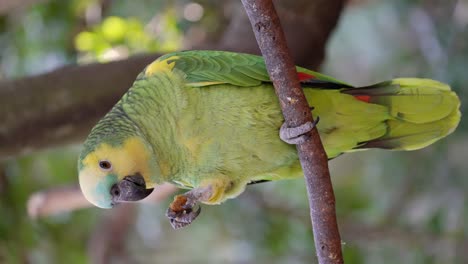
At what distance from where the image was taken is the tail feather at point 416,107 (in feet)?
4.31

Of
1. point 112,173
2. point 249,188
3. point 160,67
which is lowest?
point 249,188

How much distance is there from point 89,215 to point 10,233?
563mm

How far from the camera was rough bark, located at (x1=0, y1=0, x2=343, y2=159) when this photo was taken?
1541 mm

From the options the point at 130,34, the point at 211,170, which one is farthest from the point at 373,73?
the point at 211,170

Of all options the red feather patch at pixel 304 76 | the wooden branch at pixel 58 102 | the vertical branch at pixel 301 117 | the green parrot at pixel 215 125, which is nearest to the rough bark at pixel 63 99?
the wooden branch at pixel 58 102

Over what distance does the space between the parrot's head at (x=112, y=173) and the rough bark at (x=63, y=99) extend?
0.49m

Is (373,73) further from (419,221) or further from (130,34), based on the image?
(130,34)

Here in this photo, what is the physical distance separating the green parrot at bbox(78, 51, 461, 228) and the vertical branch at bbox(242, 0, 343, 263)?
3.8 inches

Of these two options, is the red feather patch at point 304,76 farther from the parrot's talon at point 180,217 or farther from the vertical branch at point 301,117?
the parrot's talon at point 180,217

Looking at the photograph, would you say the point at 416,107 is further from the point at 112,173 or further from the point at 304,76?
the point at 112,173

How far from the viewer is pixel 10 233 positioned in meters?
2.52

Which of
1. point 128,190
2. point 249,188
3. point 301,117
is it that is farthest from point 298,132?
point 249,188

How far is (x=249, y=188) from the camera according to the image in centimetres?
301

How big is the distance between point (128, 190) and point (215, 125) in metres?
0.23
